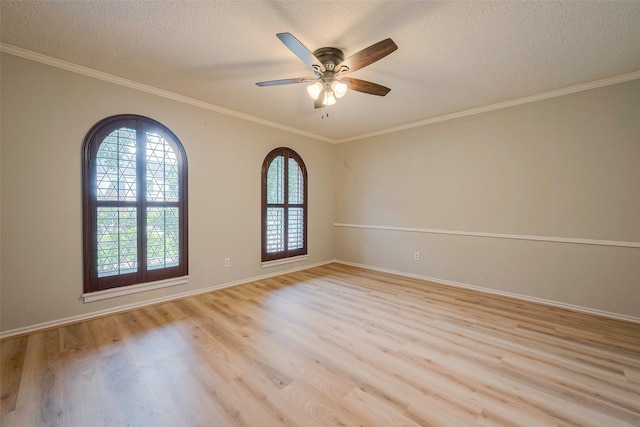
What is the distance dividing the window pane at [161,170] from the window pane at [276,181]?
1.45 meters

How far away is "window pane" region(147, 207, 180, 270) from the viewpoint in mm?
3119

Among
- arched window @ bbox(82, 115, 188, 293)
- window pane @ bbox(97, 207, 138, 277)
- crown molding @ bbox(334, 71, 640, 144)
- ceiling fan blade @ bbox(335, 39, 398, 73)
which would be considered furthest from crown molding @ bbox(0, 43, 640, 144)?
ceiling fan blade @ bbox(335, 39, 398, 73)

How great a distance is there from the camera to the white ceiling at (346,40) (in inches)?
73.1

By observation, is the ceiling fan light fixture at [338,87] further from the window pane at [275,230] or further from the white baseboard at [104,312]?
the white baseboard at [104,312]

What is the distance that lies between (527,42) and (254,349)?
11.4 ft

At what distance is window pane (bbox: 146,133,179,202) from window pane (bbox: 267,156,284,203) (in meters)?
1.45

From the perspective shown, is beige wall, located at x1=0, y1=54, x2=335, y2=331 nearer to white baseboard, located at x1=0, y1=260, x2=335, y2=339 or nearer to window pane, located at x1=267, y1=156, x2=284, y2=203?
white baseboard, located at x1=0, y1=260, x2=335, y2=339

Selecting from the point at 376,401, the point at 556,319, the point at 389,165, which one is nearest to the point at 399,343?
the point at 376,401

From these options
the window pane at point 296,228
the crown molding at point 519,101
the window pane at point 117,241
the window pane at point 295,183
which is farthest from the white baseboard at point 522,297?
the window pane at point 117,241

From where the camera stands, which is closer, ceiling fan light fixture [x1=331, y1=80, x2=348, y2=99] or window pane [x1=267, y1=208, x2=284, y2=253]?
ceiling fan light fixture [x1=331, y1=80, x2=348, y2=99]

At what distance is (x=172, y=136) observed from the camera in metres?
3.28

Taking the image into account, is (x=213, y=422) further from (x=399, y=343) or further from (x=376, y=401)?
(x=399, y=343)

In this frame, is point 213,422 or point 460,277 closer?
point 213,422

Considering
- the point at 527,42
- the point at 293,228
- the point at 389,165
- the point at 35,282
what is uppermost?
the point at 527,42
